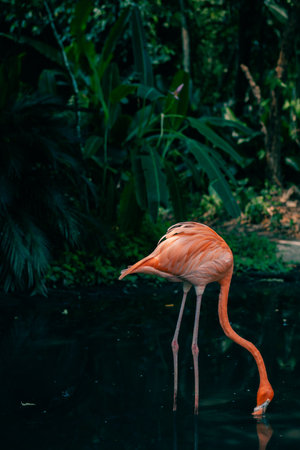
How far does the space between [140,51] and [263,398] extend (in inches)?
232

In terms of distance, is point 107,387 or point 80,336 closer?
point 107,387

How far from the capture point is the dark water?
3.50 m

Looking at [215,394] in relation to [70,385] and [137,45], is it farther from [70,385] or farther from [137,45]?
[137,45]

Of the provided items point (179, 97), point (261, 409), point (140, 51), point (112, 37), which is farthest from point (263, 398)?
point (140, 51)

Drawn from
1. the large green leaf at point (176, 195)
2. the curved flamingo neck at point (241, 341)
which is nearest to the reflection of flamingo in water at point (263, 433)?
the curved flamingo neck at point (241, 341)

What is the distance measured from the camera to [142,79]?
8547 mm

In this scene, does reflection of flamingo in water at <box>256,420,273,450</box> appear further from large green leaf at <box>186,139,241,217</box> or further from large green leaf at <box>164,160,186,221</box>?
large green leaf at <box>164,160,186,221</box>

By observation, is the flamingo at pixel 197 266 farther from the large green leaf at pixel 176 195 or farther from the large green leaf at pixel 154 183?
the large green leaf at pixel 176 195

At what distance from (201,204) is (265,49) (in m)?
6.17

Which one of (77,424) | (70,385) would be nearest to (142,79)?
(70,385)

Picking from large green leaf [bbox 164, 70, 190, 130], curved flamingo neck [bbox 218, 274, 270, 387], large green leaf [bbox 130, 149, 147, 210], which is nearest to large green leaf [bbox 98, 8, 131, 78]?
large green leaf [bbox 164, 70, 190, 130]

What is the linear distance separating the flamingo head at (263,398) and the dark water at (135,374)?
0.06 m

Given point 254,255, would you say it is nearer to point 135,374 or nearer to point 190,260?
point 135,374

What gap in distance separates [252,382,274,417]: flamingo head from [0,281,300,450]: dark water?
0.20ft
